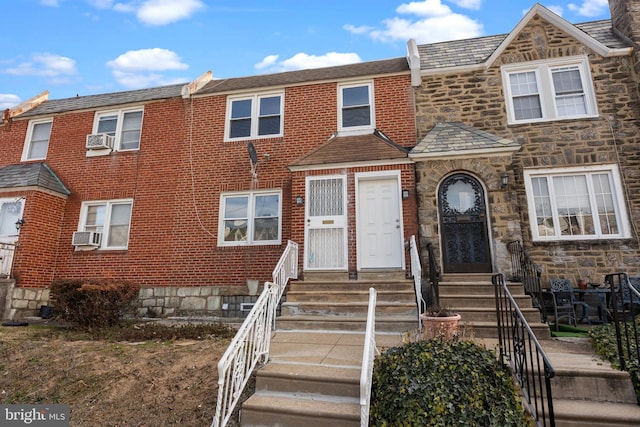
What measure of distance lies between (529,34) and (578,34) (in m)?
1.13

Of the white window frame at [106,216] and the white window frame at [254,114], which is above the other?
the white window frame at [254,114]

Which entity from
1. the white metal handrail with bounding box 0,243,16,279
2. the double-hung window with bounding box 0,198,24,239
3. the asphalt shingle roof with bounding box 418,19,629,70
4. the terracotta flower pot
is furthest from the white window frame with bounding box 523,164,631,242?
the double-hung window with bounding box 0,198,24,239

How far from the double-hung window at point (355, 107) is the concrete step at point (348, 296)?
4914 mm

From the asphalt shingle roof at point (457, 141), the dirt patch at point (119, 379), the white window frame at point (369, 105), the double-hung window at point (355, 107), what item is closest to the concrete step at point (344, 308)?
the dirt patch at point (119, 379)

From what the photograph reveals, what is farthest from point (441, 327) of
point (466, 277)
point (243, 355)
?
point (466, 277)

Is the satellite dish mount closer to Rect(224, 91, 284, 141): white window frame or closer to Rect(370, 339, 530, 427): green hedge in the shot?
Rect(224, 91, 284, 141): white window frame

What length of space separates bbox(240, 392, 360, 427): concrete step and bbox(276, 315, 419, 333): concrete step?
2.27 metres

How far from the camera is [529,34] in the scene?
9.37 metres

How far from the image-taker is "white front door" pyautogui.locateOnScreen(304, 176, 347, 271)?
824 centimetres

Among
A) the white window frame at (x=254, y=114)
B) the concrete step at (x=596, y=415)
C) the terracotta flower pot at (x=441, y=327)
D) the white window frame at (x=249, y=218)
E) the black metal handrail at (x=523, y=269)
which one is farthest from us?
the white window frame at (x=254, y=114)

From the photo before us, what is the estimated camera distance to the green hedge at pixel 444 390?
3.16 metres

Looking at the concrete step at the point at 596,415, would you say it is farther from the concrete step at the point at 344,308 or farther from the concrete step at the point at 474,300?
the concrete step at the point at 344,308

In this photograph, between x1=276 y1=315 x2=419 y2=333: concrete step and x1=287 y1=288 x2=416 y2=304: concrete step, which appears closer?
x1=276 y1=315 x2=419 y2=333: concrete step

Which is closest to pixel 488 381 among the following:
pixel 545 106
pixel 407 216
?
pixel 407 216
